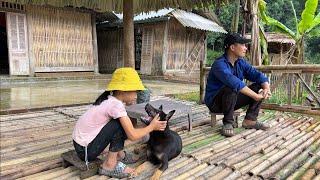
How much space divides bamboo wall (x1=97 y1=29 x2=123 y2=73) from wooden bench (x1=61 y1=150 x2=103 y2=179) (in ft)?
Result: 43.7

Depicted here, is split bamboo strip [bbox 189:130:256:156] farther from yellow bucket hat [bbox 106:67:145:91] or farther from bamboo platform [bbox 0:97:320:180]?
yellow bucket hat [bbox 106:67:145:91]

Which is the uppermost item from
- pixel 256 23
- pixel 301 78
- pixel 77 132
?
pixel 256 23

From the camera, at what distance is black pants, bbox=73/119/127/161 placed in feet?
8.57

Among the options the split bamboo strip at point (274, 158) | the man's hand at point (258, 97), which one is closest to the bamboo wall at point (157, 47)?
the man's hand at point (258, 97)

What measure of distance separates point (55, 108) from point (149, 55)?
956 centimetres

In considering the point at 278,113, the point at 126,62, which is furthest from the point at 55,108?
the point at 278,113

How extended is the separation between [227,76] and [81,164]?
6.89 feet

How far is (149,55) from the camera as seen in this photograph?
14969 mm

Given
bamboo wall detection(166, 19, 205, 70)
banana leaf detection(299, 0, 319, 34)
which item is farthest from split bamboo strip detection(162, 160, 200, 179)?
bamboo wall detection(166, 19, 205, 70)

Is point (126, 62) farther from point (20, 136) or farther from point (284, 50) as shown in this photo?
point (284, 50)

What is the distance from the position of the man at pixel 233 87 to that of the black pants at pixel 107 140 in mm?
1810

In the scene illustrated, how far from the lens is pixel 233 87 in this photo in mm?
3941

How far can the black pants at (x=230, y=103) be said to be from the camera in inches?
160

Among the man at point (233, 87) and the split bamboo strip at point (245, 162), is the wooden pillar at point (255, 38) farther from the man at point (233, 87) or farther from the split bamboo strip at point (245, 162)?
the split bamboo strip at point (245, 162)
